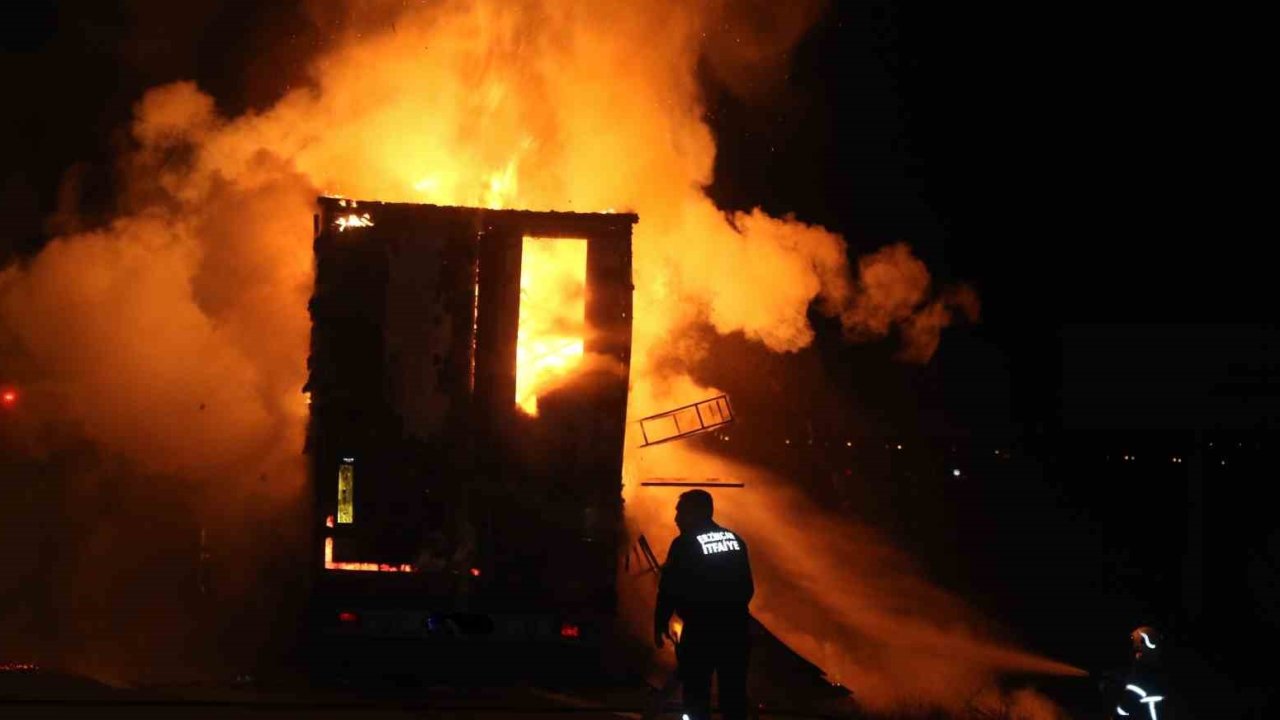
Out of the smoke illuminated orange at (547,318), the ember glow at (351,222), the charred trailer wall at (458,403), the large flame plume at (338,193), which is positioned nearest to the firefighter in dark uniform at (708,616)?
the charred trailer wall at (458,403)

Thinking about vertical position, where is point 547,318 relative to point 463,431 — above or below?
above

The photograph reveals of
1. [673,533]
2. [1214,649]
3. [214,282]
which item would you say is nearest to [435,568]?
[673,533]

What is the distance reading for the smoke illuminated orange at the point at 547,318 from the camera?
934 cm

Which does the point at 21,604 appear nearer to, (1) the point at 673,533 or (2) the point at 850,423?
(1) the point at 673,533

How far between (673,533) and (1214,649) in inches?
275

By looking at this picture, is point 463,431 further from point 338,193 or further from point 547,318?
point 338,193

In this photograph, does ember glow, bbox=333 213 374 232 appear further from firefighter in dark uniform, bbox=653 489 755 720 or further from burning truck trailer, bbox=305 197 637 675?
firefighter in dark uniform, bbox=653 489 755 720

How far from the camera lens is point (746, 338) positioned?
16484 millimetres

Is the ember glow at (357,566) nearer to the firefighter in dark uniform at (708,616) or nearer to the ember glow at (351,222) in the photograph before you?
the ember glow at (351,222)

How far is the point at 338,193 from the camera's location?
14.3m

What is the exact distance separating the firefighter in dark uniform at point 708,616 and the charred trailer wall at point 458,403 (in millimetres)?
2233

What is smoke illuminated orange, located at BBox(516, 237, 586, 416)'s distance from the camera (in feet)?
30.6

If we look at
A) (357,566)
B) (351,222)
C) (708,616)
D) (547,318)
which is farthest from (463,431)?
(708,616)

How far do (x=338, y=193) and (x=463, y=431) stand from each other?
5.89m
